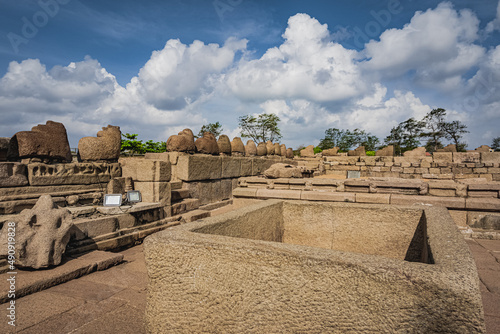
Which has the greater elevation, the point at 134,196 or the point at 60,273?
the point at 134,196

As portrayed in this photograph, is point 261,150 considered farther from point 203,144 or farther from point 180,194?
point 180,194

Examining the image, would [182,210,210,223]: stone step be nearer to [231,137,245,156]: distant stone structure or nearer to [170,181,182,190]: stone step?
[170,181,182,190]: stone step

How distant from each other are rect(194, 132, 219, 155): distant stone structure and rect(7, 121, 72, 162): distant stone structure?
3.50m

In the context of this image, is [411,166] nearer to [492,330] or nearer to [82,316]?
[492,330]

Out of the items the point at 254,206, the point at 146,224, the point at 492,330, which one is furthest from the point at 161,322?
the point at 146,224

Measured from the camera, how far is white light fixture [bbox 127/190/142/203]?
480cm

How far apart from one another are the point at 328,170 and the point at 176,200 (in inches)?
440

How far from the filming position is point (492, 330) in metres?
1.82

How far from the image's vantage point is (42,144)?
13.7 ft

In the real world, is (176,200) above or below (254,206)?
below

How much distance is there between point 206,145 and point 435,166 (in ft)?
37.9

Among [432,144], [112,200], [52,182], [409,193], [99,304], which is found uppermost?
[432,144]

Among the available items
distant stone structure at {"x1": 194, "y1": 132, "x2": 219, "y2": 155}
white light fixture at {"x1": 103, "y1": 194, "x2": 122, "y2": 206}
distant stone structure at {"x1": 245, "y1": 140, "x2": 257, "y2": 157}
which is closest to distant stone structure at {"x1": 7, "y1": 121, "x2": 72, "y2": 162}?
white light fixture at {"x1": 103, "y1": 194, "x2": 122, "y2": 206}

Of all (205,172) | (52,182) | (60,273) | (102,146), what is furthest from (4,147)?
(205,172)
